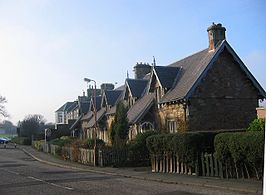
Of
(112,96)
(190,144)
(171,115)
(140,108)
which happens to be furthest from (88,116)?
(190,144)

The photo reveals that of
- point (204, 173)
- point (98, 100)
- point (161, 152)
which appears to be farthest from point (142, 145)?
point (98, 100)

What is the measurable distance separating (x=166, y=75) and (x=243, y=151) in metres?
17.6

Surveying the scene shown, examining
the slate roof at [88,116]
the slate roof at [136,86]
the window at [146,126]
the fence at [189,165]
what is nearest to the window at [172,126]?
the window at [146,126]

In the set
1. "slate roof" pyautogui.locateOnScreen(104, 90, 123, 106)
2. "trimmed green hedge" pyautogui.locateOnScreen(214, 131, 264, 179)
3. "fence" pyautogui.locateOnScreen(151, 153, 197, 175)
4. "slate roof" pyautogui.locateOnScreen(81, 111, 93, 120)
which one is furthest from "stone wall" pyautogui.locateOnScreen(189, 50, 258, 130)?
"slate roof" pyautogui.locateOnScreen(81, 111, 93, 120)

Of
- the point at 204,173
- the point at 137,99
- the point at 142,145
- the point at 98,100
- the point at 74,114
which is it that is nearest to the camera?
the point at 204,173

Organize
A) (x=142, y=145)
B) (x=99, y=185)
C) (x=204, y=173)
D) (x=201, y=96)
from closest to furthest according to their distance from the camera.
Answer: (x=99, y=185), (x=204, y=173), (x=142, y=145), (x=201, y=96)

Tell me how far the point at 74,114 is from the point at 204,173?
57.9m

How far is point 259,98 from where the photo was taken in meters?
29.7

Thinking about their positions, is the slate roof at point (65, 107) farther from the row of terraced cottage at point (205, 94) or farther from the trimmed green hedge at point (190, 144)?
the trimmed green hedge at point (190, 144)

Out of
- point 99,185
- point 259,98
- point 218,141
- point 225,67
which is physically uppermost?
point 225,67

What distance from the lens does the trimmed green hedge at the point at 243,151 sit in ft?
46.0

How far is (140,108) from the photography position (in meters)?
34.7

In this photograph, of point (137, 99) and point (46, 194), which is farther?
point (137, 99)

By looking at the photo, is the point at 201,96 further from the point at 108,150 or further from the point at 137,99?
the point at 137,99
